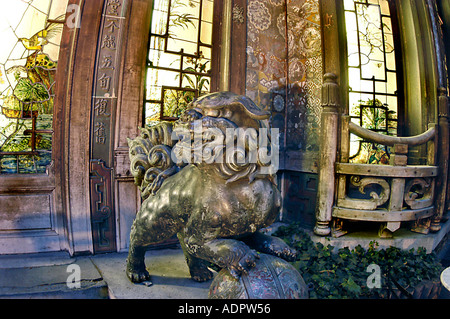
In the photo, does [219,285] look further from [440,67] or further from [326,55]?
[440,67]

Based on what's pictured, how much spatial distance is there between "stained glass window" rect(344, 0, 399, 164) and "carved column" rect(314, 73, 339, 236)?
796 mm

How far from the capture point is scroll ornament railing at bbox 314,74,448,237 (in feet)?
9.84

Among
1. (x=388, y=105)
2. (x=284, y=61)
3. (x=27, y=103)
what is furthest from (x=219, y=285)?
(x=388, y=105)

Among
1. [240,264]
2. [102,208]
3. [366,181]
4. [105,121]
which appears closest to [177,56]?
[105,121]

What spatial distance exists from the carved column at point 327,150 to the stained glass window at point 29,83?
271 cm

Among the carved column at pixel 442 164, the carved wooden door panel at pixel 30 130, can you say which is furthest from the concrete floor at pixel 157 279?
the carved column at pixel 442 164

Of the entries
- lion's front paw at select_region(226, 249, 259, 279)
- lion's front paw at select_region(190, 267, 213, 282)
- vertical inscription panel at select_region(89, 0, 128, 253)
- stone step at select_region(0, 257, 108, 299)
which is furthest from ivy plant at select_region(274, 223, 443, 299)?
vertical inscription panel at select_region(89, 0, 128, 253)

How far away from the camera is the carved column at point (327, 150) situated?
3.08 metres

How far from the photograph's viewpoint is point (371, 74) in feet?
12.8

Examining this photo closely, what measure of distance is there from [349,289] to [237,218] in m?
1.48

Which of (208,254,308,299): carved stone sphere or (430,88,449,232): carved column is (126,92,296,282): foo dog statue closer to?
(208,254,308,299): carved stone sphere

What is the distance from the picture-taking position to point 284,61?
3.71m

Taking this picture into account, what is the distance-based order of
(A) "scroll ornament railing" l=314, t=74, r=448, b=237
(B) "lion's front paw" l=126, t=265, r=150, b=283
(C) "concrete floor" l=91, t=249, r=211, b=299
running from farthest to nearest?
(A) "scroll ornament railing" l=314, t=74, r=448, b=237, (B) "lion's front paw" l=126, t=265, r=150, b=283, (C) "concrete floor" l=91, t=249, r=211, b=299

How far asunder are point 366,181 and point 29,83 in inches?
134
